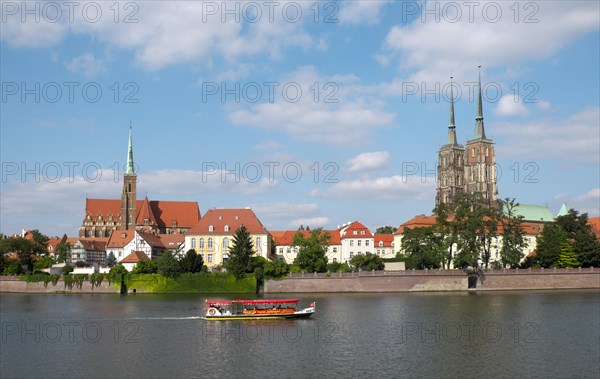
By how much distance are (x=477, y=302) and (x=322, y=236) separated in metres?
43.9

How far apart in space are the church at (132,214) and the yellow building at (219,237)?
40.6 metres

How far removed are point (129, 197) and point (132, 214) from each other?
4551mm

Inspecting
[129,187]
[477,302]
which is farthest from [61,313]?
[129,187]

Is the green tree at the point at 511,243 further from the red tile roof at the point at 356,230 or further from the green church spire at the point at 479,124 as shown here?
the green church spire at the point at 479,124

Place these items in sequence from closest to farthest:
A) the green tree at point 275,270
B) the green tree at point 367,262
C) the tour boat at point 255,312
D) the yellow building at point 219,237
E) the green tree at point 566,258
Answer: the tour boat at point 255,312, the green tree at point 275,270, the green tree at point 367,262, the green tree at point 566,258, the yellow building at point 219,237

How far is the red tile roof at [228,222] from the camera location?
11794 centimetres

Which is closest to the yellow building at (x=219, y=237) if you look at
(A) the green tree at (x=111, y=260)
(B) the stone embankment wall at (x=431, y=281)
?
(A) the green tree at (x=111, y=260)

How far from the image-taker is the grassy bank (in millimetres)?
92500

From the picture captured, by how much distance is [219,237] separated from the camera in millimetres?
117125

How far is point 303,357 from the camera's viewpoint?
39156mm

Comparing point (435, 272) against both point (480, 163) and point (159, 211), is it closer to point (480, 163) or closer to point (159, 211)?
point (159, 211)

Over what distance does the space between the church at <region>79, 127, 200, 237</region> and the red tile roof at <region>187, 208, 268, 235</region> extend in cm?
3995

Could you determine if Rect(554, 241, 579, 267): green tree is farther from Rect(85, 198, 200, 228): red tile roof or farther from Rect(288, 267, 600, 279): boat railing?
Rect(85, 198, 200, 228): red tile roof

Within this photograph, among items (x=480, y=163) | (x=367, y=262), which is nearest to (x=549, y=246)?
(x=367, y=262)
